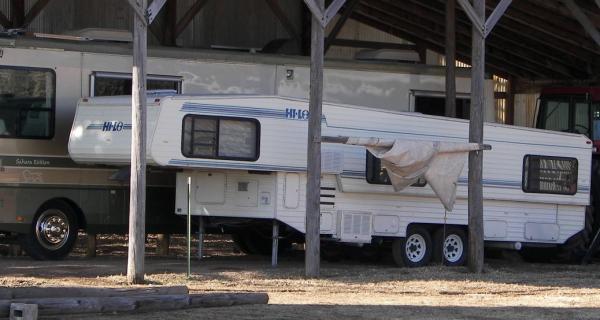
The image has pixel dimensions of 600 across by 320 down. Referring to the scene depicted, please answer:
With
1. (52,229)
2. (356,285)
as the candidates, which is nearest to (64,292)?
(356,285)

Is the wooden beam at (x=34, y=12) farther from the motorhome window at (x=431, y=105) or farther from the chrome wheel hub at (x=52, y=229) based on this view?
the motorhome window at (x=431, y=105)

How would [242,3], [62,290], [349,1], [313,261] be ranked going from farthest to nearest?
[242,3] < [349,1] < [313,261] < [62,290]

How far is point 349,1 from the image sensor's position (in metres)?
24.5

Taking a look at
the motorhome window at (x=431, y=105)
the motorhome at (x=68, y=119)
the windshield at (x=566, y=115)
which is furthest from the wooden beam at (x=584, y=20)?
the motorhome at (x=68, y=119)

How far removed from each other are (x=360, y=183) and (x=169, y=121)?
323cm

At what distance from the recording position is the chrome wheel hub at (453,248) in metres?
18.0

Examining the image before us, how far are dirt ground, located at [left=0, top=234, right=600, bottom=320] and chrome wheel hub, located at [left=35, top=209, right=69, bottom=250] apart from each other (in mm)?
453

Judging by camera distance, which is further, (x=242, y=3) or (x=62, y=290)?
(x=242, y=3)

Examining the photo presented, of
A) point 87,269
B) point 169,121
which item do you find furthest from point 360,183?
point 87,269

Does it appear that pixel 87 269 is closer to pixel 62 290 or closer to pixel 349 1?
pixel 62 290

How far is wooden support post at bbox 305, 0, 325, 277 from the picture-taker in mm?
15016

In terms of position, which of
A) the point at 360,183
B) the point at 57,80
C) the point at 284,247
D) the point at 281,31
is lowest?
the point at 284,247

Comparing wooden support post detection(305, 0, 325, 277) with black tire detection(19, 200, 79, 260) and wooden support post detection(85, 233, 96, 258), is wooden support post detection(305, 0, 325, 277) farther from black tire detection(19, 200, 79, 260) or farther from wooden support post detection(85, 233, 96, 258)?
wooden support post detection(85, 233, 96, 258)

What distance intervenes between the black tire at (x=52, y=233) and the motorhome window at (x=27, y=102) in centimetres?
114
